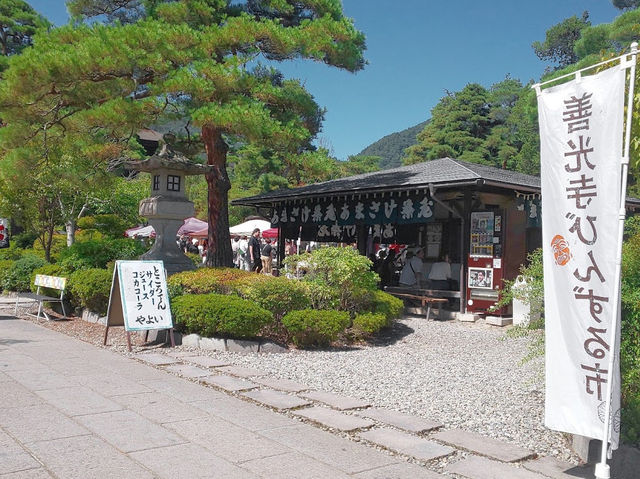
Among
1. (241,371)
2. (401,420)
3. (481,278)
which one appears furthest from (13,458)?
(481,278)

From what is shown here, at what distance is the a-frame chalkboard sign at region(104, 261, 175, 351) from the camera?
28.5ft

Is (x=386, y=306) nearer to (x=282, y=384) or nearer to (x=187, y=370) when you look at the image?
(x=282, y=384)

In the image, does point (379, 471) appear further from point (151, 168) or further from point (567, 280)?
point (151, 168)

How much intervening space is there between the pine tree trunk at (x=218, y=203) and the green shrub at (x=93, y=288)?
3.52 meters

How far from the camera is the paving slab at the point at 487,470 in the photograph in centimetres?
421

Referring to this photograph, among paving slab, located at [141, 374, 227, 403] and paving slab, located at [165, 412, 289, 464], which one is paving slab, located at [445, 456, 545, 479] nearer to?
paving slab, located at [165, 412, 289, 464]

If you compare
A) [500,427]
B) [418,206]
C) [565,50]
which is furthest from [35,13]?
[565,50]

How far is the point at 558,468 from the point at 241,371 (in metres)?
4.12

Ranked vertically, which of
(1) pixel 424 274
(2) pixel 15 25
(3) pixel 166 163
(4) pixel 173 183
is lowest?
(1) pixel 424 274

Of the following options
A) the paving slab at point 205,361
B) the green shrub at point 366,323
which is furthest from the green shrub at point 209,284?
the paving slab at point 205,361

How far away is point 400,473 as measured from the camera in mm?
4230

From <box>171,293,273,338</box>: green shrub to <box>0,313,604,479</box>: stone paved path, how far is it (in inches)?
56.3

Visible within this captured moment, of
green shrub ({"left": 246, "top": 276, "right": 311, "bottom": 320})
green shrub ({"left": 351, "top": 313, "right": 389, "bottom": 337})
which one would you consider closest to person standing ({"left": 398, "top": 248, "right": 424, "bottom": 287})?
green shrub ({"left": 351, "top": 313, "right": 389, "bottom": 337})

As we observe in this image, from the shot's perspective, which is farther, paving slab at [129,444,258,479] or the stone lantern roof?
the stone lantern roof
